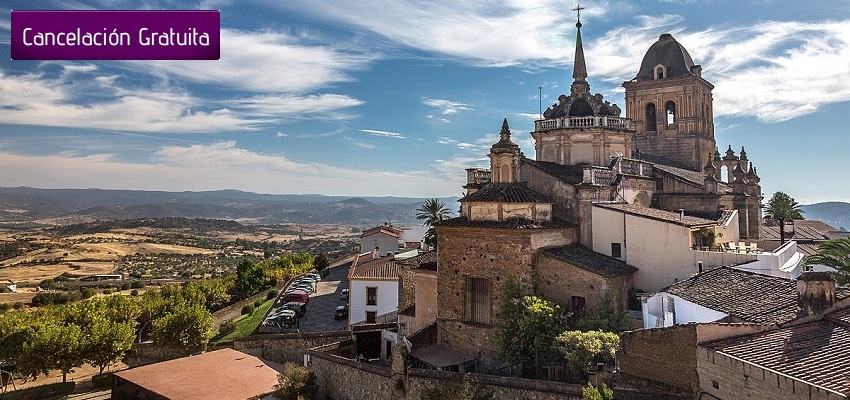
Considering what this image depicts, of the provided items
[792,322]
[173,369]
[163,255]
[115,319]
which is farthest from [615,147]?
[163,255]

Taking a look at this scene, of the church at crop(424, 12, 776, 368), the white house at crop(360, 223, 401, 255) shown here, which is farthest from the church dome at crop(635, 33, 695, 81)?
the white house at crop(360, 223, 401, 255)

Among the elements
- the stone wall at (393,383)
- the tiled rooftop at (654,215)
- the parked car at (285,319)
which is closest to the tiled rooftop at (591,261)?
the tiled rooftop at (654,215)

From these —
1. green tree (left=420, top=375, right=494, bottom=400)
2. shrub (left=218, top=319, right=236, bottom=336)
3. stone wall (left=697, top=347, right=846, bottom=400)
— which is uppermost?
stone wall (left=697, top=347, right=846, bottom=400)

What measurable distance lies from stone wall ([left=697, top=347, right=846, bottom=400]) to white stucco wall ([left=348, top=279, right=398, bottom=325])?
2348 centimetres

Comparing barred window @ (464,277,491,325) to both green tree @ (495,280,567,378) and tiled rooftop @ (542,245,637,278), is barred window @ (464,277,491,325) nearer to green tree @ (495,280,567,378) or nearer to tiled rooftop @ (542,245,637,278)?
green tree @ (495,280,567,378)

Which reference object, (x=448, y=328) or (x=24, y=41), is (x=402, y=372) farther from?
(x=24, y=41)

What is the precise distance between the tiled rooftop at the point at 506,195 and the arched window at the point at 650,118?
79.5 ft

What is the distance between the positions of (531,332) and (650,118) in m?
30.3

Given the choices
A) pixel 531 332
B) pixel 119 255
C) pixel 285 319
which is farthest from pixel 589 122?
pixel 119 255

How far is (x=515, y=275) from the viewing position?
22.6 metres

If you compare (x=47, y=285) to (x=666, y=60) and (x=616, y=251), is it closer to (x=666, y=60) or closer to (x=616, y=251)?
(x=616, y=251)

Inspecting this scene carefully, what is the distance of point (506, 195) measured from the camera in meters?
23.7

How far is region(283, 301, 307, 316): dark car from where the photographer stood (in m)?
38.6

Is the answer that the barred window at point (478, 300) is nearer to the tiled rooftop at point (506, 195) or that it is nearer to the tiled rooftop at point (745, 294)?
the tiled rooftop at point (506, 195)
